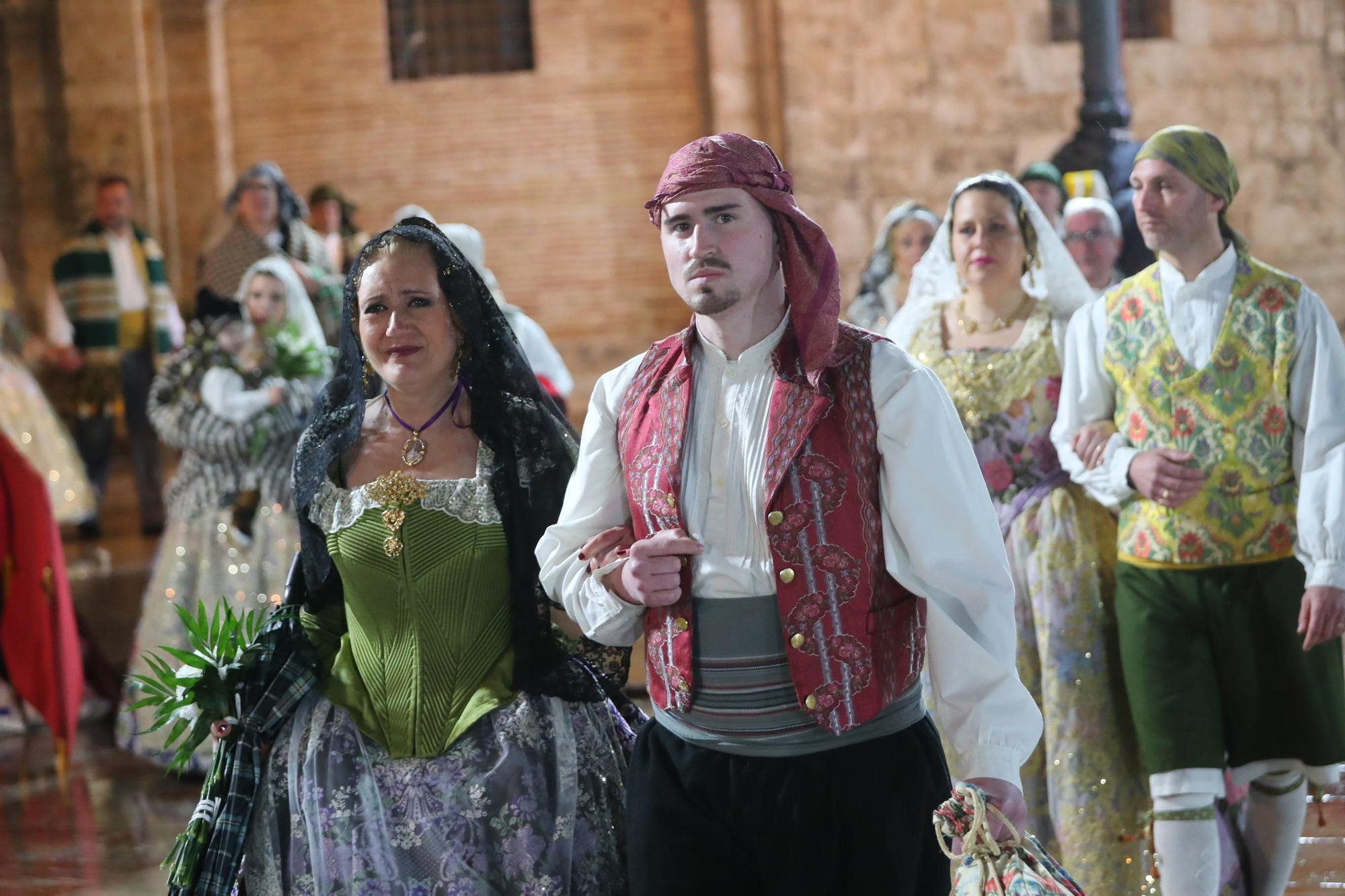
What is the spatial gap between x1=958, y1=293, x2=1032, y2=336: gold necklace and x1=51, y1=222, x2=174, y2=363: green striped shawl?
7.76 meters

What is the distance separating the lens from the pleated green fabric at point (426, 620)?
3078 mm

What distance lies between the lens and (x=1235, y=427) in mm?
3695

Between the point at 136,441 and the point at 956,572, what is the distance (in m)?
9.63

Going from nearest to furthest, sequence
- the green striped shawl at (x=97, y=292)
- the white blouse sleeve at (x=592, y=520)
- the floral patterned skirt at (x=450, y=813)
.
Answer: the white blouse sleeve at (x=592, y=520) < the floral patterned skirt at (x=450, y=813) < the green striped shawl at (x=97, y=292)

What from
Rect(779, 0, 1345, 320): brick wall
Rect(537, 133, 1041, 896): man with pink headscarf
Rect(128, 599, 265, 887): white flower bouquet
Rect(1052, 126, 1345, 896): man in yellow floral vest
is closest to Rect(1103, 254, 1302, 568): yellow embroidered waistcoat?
Rect(1052, 126, 1345, 896): man in yellow floral vest

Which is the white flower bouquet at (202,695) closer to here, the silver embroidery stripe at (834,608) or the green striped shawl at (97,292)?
the silver embroidery stripe at (834,608)

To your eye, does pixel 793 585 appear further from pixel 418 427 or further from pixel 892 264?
pixel 892 264

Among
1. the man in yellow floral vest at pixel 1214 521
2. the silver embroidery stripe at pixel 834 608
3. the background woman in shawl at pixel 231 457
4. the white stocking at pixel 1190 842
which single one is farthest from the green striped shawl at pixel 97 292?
the silver embroidery stripe at pixel 834 608

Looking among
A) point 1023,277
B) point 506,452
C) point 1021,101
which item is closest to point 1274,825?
point 1023,277

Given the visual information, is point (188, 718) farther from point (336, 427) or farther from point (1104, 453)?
point (1104, 453)

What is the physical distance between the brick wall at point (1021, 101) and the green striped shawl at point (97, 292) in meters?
4.87

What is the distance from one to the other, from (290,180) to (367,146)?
72 cm

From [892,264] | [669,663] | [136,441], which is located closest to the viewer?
[669,663]

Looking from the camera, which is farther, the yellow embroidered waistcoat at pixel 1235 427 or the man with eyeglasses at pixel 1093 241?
the man with eyeglasses at pixel 1093 241
